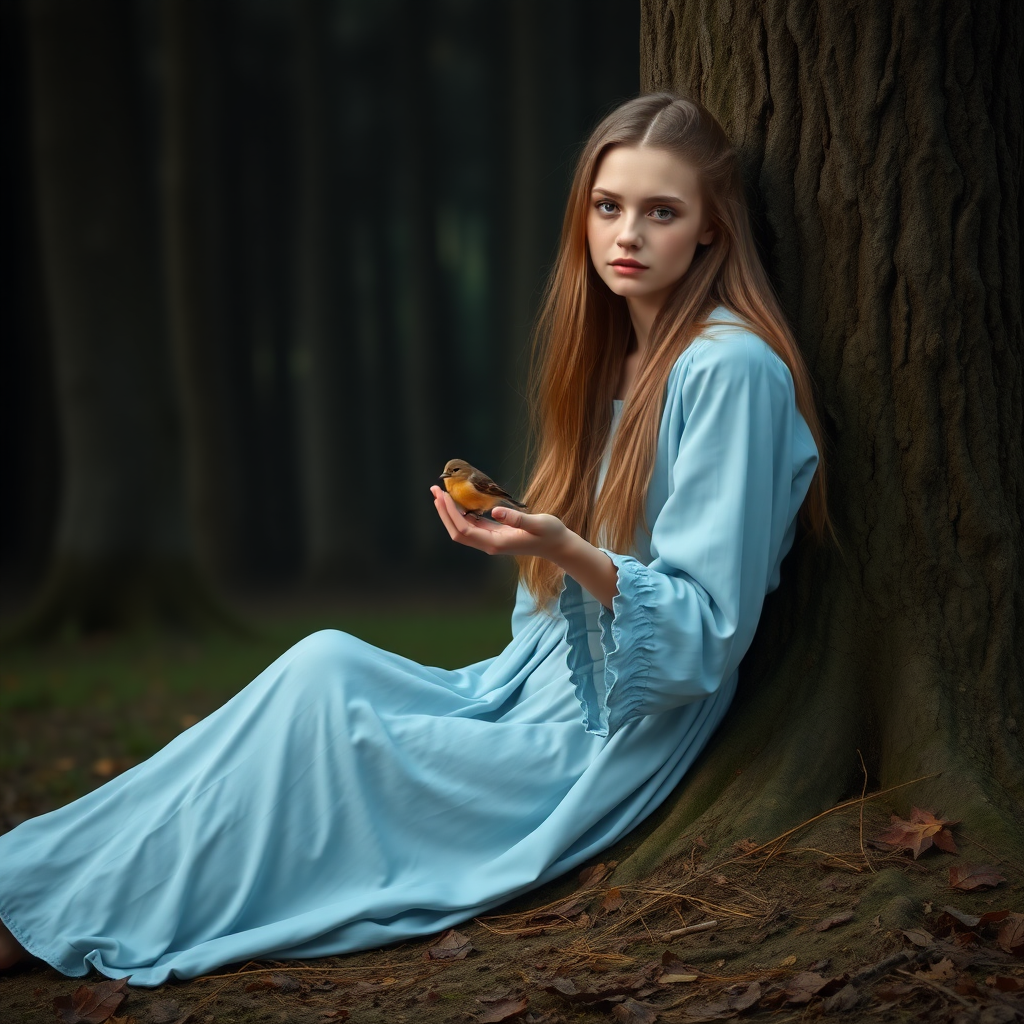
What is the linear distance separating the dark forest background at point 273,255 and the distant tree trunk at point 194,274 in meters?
0.03

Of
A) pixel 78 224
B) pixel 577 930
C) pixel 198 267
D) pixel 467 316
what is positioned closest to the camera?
pixel 577 930

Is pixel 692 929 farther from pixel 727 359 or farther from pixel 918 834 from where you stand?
pixel 727 359

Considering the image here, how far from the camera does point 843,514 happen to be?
312cm

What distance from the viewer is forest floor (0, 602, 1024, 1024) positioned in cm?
240

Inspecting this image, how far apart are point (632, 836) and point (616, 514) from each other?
0.81 meters

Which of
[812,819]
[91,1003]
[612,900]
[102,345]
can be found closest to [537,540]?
[612,900]

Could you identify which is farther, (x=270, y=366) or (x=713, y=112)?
(x=270, y=366)

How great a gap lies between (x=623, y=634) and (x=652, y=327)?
862 millimetres

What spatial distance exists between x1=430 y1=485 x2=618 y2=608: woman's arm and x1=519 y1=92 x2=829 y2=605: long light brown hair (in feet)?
1.02

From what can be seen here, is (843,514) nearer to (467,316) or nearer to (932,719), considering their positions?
(932,719)

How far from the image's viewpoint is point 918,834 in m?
2.81

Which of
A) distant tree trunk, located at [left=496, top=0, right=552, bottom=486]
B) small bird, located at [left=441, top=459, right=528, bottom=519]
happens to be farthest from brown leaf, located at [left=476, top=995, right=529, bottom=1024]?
distant tree trunk, located at [left=496, top=0, right=552, bottom=486]

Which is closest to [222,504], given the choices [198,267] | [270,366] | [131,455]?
[198,267]

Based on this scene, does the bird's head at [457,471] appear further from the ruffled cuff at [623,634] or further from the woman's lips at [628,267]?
the woman's lips at [628,267]
